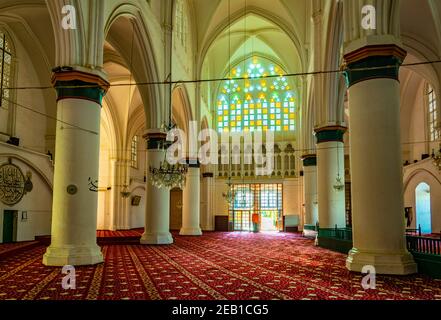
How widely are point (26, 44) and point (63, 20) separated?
707 centimetres

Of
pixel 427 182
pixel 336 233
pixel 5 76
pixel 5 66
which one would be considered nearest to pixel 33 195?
pixel 5 76

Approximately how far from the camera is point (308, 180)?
1888 cm

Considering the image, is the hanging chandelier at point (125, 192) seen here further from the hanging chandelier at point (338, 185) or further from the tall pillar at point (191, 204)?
the hanging chandelier at point (338, 185)

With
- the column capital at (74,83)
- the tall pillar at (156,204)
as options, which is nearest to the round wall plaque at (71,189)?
the column capital at (74,83)

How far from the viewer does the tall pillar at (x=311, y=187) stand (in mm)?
18812

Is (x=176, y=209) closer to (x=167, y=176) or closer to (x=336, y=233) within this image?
(x=167, y=176)

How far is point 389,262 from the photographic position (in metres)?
7.13

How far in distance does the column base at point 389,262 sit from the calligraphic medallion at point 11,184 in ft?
36.2

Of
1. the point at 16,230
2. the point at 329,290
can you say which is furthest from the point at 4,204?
the point at 329,290

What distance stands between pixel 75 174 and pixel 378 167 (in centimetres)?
593

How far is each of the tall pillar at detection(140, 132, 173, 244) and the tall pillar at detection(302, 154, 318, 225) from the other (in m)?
7.59

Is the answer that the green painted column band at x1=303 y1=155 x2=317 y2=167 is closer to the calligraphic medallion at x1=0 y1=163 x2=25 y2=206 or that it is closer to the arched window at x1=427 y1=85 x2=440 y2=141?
the arched window at x1=427 y1=85 x2=440 y2=141

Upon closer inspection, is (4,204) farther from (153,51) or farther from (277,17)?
(277,17)

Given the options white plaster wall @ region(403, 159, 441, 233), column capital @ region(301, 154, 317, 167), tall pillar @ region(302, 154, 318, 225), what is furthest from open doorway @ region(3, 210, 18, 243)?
white plaster wall @ region(403, 159, 441, 233)
